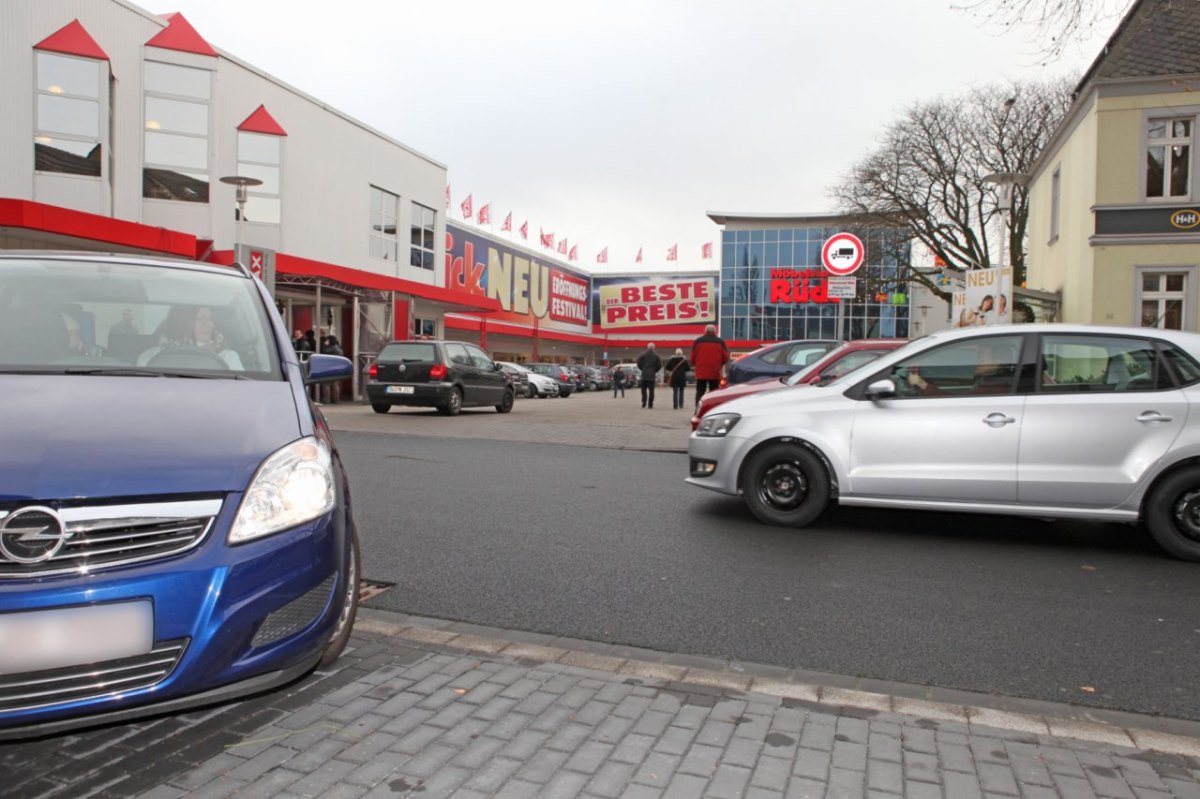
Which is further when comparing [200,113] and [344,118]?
[344,118]

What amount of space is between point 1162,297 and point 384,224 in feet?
68.6

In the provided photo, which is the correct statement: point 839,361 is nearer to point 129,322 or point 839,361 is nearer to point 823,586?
point 823,586

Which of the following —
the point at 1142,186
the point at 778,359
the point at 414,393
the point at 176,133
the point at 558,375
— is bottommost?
the point at 414,393

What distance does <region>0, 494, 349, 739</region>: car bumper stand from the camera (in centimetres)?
212

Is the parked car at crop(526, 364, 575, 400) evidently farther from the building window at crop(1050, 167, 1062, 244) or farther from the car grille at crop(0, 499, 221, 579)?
the car grille at crop(0, 499, 221, 579)

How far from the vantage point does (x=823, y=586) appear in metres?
4.71

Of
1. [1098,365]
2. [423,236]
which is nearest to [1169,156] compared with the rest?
[1098,365]

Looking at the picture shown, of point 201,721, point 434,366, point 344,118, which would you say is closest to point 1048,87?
point 344,118

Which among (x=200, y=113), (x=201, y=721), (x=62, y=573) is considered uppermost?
(x=200, y=113)

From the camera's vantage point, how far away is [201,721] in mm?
2916

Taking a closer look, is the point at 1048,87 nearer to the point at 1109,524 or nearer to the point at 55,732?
the point at 1109,524

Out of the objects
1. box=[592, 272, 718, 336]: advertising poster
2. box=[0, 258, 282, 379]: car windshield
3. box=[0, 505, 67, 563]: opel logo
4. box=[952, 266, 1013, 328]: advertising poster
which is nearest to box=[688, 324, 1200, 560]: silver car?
box=[0, 258, 282, 379]: car windshield

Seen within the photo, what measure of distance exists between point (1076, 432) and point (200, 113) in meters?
19.0

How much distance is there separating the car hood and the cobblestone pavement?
0.86 m
